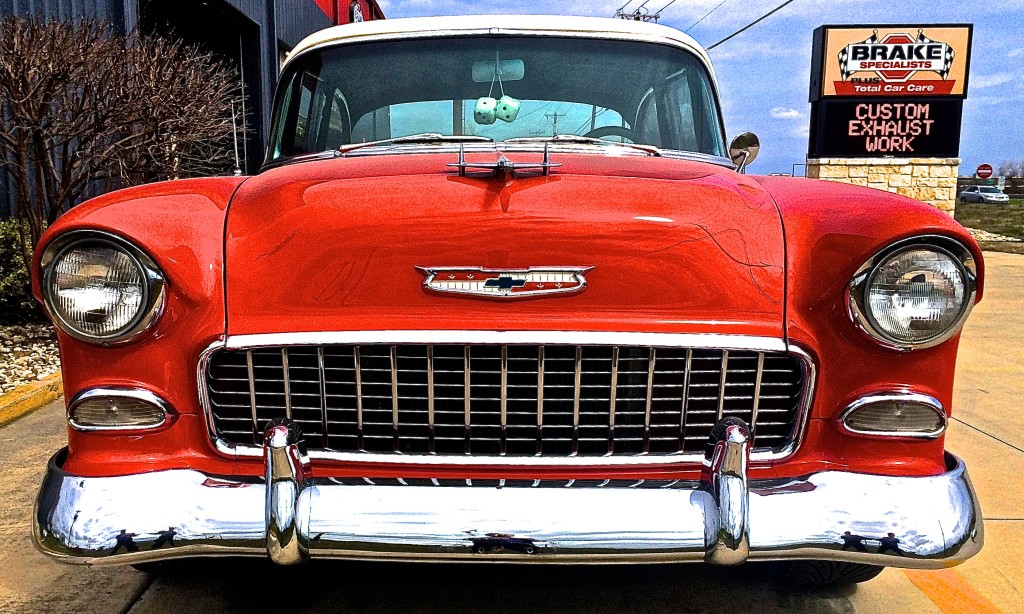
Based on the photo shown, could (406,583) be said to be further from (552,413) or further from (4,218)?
(4,218)

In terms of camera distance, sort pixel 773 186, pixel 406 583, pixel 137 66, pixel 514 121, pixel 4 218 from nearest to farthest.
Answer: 1. pixel 773 186
2. pixel 406 583
3. pixel 514 121
4. pixel 137 66
5. pixel 4 218

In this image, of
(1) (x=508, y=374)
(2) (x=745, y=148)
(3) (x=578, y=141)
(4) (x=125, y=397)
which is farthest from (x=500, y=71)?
(4) (x=125, y=397)

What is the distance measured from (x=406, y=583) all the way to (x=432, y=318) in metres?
1.04

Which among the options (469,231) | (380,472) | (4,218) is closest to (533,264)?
(469,231)

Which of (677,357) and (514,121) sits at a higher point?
(514,121)

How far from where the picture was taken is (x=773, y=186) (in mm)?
2172

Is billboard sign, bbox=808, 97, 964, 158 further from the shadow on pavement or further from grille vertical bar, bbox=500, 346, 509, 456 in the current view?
grille vertical bar, bbox=500, 346, 509, 456

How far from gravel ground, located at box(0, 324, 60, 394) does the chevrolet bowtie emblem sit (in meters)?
3.89

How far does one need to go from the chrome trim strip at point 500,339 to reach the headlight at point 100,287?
0.23m

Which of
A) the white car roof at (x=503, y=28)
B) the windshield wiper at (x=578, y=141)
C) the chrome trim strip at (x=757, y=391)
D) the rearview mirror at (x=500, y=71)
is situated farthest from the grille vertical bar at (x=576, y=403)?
the white car roof at (x=503, y=28)

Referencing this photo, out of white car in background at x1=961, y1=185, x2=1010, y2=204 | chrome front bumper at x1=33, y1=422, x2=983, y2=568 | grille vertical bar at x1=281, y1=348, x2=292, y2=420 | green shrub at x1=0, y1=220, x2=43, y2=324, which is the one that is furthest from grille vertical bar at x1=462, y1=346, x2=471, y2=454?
white car in background at x1=961, y1=185, x2=1010, y2=204

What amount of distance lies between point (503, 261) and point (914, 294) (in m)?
0.93

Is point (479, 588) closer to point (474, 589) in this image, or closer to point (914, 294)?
point (474, 589)

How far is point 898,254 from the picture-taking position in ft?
5.90
